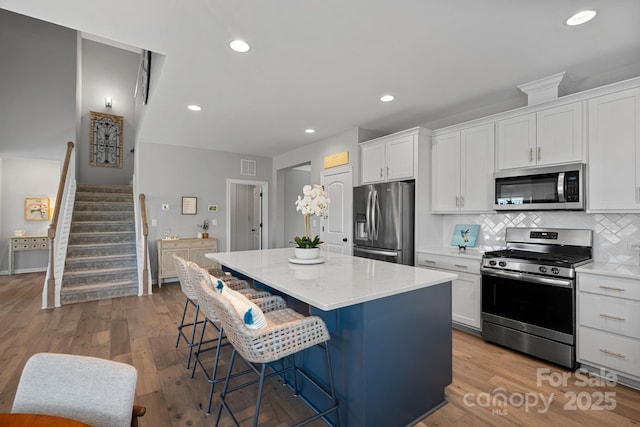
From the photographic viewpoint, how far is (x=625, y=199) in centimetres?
244

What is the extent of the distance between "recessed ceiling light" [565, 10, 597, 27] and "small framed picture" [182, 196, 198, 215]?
5.68 m

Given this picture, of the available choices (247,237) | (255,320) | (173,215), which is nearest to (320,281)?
(255,320)

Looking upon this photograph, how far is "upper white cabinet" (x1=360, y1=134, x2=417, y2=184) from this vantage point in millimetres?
3793

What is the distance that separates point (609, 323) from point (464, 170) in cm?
192

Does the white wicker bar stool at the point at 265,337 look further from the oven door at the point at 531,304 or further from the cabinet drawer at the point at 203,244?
the cabinet drawer at the point at 203,244

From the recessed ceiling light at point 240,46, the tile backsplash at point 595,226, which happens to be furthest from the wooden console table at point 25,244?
the tile backsplash at point 595,226

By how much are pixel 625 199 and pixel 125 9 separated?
3.98 meters

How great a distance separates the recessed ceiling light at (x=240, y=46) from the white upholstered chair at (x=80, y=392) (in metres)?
2.22

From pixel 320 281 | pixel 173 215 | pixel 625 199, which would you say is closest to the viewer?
pixel 320 281

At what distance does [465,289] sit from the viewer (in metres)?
3.19

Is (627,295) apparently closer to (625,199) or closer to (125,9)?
(625,199)

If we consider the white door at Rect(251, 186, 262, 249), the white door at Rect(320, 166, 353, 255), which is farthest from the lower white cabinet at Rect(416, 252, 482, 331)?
the white door at Rect(251, 186, 262, 249)

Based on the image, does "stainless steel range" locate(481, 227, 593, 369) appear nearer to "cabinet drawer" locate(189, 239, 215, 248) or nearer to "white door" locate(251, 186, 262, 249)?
"cabinet drawer" locate(189, 239, 215, 248)

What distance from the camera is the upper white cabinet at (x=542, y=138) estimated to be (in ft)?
8.87
